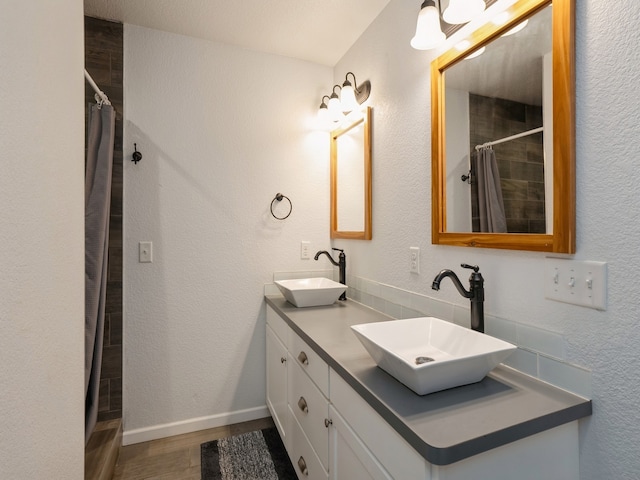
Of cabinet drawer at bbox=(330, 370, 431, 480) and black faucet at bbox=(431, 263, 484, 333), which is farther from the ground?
black faucet at bbox=(431, 263, 484, 333)

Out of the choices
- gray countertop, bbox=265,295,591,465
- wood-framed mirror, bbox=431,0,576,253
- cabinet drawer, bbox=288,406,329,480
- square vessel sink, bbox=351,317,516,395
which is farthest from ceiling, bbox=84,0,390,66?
cabinet drawer, bbox=288,406,329,480

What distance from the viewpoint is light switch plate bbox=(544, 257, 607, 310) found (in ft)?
2.81

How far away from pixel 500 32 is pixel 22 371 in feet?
5.41

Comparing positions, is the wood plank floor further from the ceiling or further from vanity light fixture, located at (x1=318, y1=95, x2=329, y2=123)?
the ceiling

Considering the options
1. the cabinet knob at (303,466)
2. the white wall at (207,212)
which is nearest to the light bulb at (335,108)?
the white wall at (207,212)

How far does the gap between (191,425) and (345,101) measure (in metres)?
2.21

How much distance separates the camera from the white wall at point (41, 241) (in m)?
0.69

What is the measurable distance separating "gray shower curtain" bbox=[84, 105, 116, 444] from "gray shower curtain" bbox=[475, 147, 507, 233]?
1700 mm

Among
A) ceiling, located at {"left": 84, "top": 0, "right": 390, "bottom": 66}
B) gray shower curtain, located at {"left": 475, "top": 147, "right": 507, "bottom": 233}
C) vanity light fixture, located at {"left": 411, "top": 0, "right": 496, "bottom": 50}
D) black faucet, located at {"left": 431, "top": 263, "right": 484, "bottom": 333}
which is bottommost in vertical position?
black faucet, located at {"left": 431, "top": 263, "right": 484, "bottom": 333}

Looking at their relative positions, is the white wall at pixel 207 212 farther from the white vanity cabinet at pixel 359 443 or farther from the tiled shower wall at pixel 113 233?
the white vanity cabinet at pixel 359 443

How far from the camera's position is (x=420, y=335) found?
1.25 meters

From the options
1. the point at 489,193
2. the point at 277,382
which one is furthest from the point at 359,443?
the point at 277,382

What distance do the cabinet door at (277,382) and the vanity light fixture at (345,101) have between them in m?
→ 1.43

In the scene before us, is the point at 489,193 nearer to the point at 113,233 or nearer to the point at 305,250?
the point at 305,250
